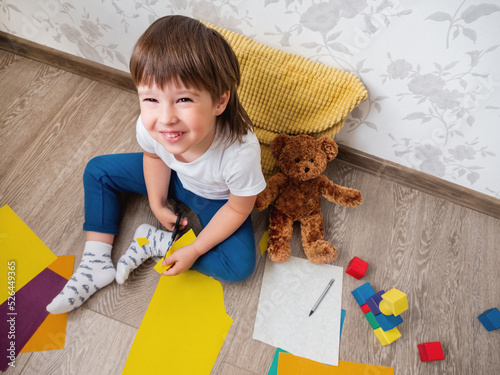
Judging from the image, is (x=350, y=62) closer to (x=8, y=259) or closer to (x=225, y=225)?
(x=225, y=225)

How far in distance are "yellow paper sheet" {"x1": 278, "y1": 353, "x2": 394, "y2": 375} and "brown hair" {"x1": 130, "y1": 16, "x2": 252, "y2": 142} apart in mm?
646

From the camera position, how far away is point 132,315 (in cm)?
93

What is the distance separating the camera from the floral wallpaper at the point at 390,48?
2.68 ft

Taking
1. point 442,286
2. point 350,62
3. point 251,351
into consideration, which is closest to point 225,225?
point 251,351

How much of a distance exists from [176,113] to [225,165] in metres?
0.19

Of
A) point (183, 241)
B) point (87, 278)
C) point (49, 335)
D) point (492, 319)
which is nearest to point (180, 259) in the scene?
point (183, 241)

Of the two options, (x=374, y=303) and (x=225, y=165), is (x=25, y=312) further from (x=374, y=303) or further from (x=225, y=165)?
(x=374, y=303)

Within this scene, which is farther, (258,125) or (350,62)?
(258,125)

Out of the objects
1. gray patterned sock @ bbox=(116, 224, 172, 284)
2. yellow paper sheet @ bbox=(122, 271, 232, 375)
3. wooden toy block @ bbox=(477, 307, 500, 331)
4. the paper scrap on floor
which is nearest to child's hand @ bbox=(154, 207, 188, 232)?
gray patterned sock @ bbox=(116, 224, 172, 284)

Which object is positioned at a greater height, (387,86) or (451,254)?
(387,86)

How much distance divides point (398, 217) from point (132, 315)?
804 mm

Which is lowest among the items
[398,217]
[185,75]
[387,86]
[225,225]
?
[398,217]

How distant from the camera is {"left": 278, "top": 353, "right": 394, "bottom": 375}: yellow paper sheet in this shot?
0.90m

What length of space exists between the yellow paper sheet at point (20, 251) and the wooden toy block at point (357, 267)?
787 millimetres
